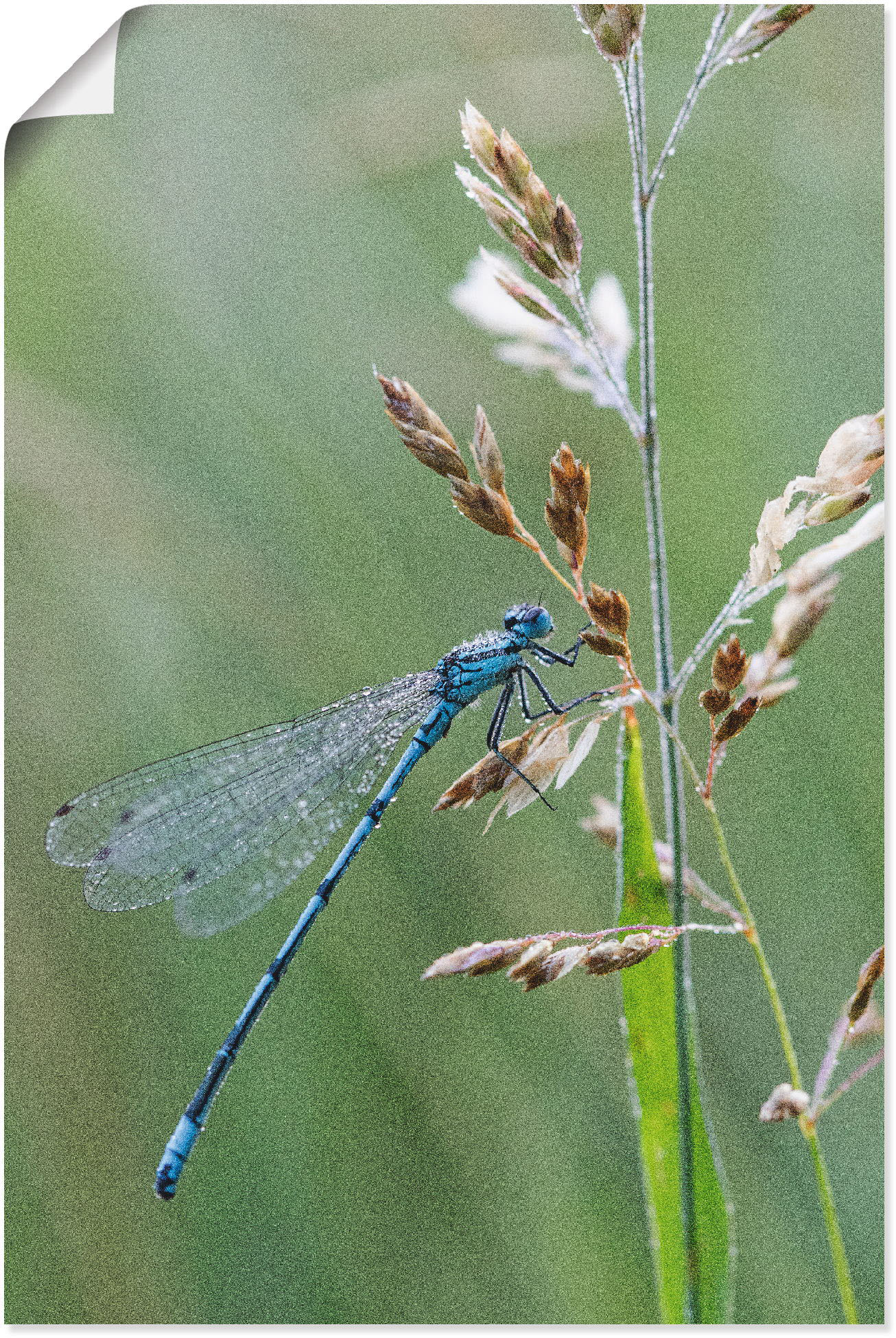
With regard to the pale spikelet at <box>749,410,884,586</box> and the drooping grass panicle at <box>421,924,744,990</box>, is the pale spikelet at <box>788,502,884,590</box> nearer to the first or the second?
the pale spikelet at <box>749,410,884,586</box>

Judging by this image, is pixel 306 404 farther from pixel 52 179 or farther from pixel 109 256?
pixel 52 179

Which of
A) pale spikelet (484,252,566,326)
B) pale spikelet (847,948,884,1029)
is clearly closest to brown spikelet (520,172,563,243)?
pale spikelet (484,252,566,326)

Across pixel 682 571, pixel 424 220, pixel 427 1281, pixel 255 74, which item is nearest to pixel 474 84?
pixel 424 220

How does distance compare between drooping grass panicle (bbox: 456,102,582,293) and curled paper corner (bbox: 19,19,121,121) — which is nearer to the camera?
drooping grass panicle (bbox: 456,102,582,293)

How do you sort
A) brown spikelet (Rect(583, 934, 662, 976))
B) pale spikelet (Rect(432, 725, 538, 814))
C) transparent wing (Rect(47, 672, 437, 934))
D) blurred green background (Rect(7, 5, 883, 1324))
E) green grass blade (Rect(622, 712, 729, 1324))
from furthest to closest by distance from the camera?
transparent wing (Rect(47, 672, 437, 934)) → blurred green background (Rect(7, 5, 883, 1324)) → pale spikelet (Rect(432, 725, 538, 814)) → green grass blade (Rect(622, 712, 729, 1324)) → brown spikelet (Rect(583, 934, 662, 976))

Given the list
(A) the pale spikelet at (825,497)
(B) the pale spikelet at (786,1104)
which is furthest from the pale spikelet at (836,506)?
(B) the pale spikelet at (786,1104)

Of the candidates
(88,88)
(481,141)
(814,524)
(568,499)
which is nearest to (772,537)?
(814,524)
